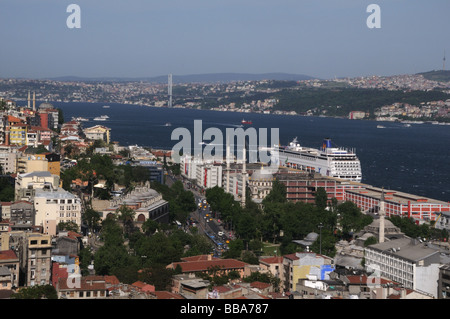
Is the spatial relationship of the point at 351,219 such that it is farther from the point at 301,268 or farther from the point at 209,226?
the point at 301,268

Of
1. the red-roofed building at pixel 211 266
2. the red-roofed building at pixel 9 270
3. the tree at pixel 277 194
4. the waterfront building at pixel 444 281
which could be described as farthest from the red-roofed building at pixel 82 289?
the tree at pixel 277 194

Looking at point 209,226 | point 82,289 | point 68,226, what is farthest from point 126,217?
point 82,289

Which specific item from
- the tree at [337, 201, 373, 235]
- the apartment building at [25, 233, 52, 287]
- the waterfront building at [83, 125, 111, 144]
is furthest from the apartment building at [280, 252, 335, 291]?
the waterfront building at [83, 125, 111, 144]

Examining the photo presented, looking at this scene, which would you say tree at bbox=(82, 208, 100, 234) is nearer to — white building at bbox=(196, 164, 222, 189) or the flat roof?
the flat roof

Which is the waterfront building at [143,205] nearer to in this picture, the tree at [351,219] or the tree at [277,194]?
the tree at [277,194]

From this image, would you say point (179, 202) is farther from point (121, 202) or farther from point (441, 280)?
point (441, 280)
